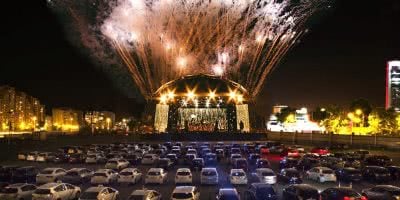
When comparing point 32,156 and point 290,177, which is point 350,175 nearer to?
point 290,177

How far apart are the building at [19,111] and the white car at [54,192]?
123 meters

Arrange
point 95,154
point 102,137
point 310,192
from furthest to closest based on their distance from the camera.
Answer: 1. point 102,137
2. point 95,154
3. point 310,192

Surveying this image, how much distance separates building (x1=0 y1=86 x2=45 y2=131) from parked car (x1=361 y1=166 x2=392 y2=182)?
122 m

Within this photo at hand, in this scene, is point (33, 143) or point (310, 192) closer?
point (310, 192)

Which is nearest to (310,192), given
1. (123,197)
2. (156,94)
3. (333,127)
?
(123,197)

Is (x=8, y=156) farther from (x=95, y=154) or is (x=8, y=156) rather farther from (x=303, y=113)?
(x=303, y=113)

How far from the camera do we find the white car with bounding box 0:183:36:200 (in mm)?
25802

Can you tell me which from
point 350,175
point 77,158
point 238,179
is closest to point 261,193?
point 238,179

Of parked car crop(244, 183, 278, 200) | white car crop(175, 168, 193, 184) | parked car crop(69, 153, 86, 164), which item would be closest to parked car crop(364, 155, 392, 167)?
white car crop(175, 168, 193, 184)

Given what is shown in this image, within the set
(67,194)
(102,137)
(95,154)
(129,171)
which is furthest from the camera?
(102,137)

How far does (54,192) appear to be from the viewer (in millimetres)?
25375

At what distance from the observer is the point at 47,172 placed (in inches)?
1357

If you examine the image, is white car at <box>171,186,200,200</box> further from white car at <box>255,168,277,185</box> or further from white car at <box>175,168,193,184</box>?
white car at <box>255,168,277,185</box>

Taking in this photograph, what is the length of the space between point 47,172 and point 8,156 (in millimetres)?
20982
